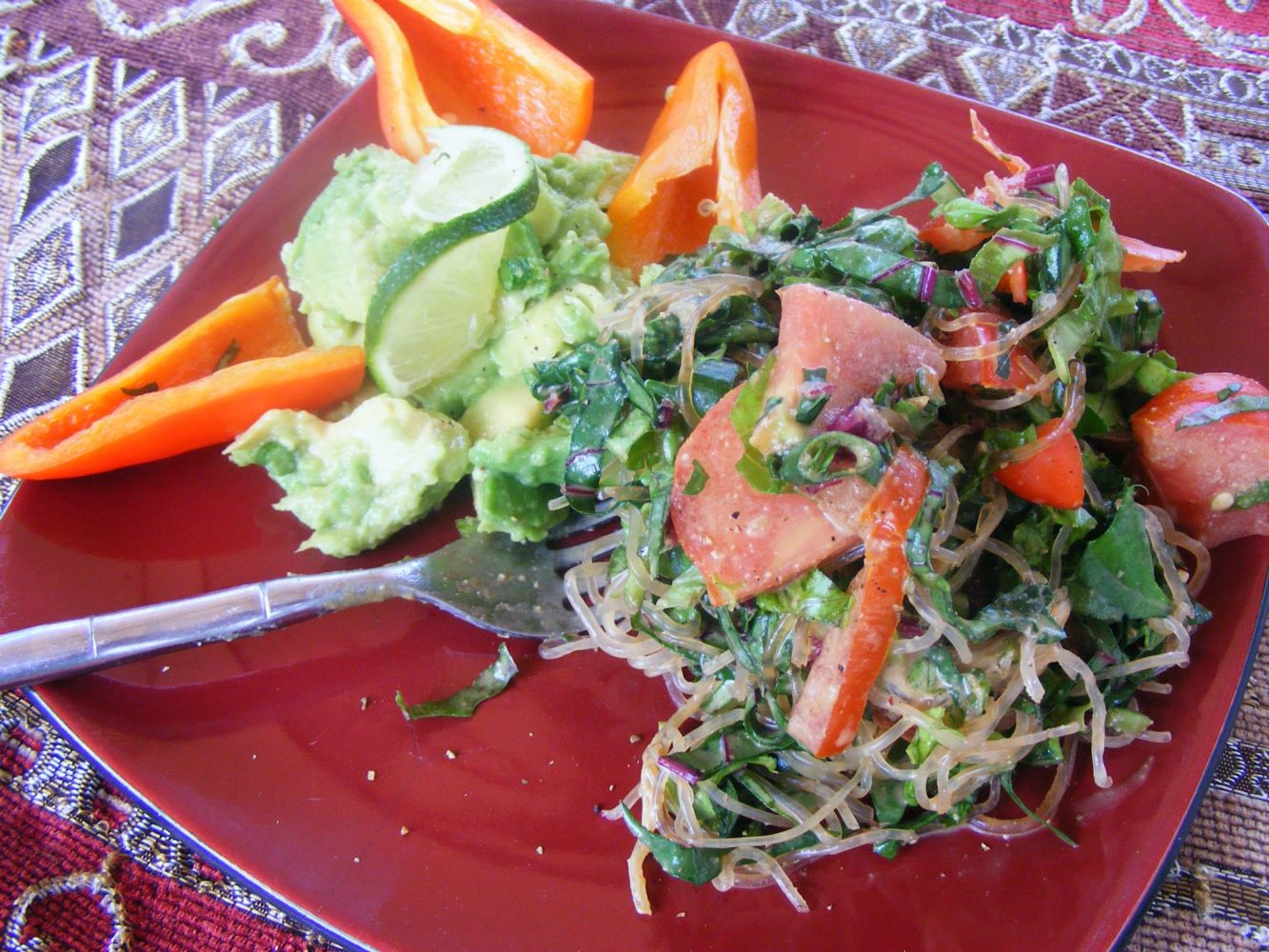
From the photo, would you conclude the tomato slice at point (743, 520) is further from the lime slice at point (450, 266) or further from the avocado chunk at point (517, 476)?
the lime slice at point (450, 266)

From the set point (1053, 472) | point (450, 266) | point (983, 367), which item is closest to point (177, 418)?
point (450, 266)

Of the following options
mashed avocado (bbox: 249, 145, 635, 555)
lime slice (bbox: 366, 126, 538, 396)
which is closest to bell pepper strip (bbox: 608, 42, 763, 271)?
mashed avocado (bbox: 249, 145, 635, 555)

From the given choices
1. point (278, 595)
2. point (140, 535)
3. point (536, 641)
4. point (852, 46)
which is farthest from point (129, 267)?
point (852, 46)

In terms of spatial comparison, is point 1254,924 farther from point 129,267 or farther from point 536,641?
Result: point 129,267

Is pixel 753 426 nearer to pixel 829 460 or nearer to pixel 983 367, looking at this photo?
pixel 829 460

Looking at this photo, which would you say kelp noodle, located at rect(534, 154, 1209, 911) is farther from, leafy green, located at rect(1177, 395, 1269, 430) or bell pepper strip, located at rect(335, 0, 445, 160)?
bell pepper strip, located at rect(335, 0, 445, 160)
